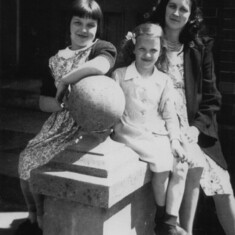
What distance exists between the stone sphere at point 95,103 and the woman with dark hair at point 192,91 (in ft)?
2.84

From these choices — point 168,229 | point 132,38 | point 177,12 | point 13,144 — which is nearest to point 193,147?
point 168,229

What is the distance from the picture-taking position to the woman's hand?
3.73 m

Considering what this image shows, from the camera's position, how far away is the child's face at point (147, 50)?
3.42 meters

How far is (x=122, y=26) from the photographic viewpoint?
632cm

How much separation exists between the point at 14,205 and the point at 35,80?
8.56ft

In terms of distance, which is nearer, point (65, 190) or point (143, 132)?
point (65, 190)

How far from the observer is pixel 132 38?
11.7 feet

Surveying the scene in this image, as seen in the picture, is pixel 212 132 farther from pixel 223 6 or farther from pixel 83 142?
pixel 223 6

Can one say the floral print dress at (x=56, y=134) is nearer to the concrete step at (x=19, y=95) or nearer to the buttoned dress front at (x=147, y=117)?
the buttoned dress front at (x=147, y=117)

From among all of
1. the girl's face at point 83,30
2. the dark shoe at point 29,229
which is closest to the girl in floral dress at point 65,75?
the girl's face at point 83,30

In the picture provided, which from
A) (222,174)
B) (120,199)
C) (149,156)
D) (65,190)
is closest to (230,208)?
(222,174)

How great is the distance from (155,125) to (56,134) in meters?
0.72

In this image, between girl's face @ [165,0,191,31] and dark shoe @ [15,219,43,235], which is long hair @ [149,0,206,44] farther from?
dark shoe @ [15,219,43,235]

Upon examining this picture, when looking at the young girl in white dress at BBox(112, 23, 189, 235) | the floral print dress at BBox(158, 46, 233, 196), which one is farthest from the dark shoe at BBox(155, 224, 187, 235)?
the floral print dress at BBox(158, 46, 233, 196)
